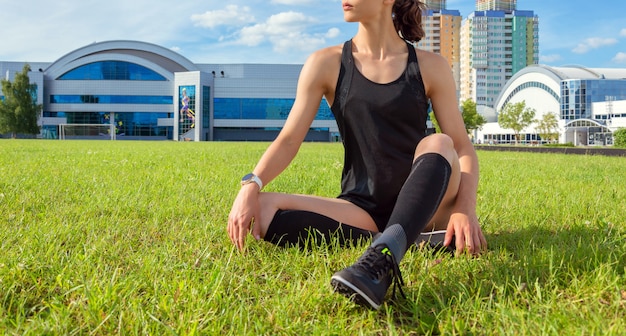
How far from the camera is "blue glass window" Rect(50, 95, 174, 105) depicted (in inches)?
2805

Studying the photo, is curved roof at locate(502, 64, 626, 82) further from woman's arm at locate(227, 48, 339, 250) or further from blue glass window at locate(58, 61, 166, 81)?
woman's arm at locate(227, 48, 339, 250)

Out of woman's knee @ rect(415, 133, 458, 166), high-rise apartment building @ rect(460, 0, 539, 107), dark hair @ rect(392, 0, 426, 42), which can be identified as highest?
high-rise apartment building @ rect(460, 0, 539, 107)

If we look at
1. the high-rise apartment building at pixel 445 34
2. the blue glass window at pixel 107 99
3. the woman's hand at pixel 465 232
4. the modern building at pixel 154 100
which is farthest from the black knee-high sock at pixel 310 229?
the high-rise apartment building at pixel 445 34

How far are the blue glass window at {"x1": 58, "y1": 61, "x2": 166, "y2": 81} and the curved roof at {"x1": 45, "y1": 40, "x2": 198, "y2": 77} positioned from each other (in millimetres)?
1095

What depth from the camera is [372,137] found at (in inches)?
107

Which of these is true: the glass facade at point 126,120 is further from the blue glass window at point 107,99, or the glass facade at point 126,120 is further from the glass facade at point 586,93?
the glass facade at point 586,93

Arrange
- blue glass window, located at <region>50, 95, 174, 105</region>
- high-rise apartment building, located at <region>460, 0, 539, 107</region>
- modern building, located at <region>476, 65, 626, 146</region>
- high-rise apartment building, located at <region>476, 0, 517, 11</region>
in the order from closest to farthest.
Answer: blue glass window, located at <region>50, 95, 174, 105</region>
modern building, located at <region>476, 65, 626, 146</region>
high-rise apartment building, located at <region>460, 0, 539, 107</region>
high-rise apartment building, located at <region>476, 0, 517, 11</region>

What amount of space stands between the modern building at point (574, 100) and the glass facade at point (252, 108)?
119ft

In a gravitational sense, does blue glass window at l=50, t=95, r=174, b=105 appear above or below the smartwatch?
above

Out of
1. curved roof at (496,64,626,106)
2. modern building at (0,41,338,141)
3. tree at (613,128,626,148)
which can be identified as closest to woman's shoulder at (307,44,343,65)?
tree at (613,128,626,148)

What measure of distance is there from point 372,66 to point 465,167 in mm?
738

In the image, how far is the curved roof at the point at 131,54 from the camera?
2872 inches

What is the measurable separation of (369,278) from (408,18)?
1684mm

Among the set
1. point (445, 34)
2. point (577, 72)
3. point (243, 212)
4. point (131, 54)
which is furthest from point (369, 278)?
point (445, 34)
